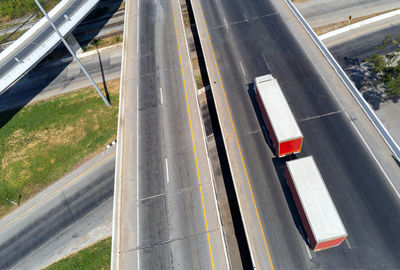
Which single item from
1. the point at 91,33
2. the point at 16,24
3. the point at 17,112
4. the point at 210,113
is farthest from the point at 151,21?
the point at 16,24

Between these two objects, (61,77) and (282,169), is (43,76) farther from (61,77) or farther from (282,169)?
(282,169)

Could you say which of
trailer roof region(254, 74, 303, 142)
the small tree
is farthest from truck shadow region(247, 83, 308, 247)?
the small tree

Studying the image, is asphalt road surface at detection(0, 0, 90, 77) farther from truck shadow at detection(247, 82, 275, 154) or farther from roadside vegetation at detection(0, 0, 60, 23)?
truck shadow at detection(247, 82, 275, 154)

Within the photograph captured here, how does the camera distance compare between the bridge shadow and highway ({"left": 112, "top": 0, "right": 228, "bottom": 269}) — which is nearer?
highway ({"left": 112, "top": 0, "right": 228, "bottom": 269})

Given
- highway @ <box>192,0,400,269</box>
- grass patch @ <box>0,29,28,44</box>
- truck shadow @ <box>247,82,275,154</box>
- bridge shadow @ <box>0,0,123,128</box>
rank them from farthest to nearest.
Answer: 1. grass patch @ <box>0,29,28,44</box>
2. bridge shadow @ <box>0,0,123,128</box>
3. truck shadow @ <box>247,82,275,154</box>
4. highway @ <box>192,0,400,269</box>

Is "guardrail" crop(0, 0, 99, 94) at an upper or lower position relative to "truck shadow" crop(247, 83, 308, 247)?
upper

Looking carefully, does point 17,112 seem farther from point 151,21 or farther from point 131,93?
point 151,21
